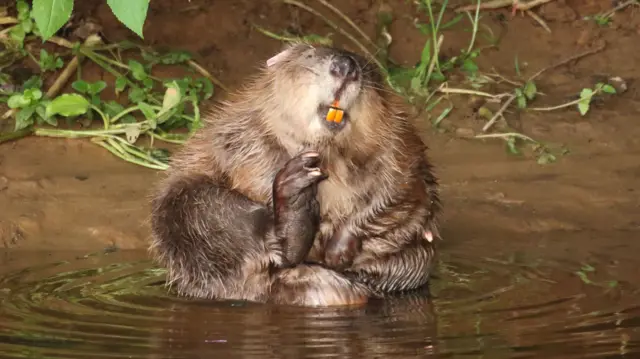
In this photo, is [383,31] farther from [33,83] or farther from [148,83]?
[33,83]

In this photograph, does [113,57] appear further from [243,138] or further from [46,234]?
[243,138]

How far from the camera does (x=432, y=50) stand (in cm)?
600

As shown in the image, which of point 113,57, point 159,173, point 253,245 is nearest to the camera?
point 253,245

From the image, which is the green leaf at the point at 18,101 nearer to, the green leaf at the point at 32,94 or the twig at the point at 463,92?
the green leaf at the point at 32,94

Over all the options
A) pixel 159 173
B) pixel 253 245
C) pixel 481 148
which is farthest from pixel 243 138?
pixel 481 148

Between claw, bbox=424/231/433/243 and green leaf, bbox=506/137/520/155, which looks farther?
green leaf, bbox=506/137/520/155

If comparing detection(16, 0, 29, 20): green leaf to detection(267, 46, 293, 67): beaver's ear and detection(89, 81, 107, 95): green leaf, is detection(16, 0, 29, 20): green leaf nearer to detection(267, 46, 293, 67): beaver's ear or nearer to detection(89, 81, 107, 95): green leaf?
detection(89, 81, 107, 95): green leaf

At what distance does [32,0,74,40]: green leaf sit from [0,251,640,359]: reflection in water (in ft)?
2.39

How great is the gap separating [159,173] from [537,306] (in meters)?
1.74

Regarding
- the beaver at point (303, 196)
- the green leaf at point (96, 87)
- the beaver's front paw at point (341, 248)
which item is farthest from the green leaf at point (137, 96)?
the beaver's front paw at point (341, 248)

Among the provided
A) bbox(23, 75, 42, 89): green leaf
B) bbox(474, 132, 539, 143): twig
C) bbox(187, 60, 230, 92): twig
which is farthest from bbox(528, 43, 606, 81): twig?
bbox(23, 75, 42, 89): green leaf

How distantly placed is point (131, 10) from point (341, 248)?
116 cm

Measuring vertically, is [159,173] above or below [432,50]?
below

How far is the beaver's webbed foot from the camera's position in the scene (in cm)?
355
